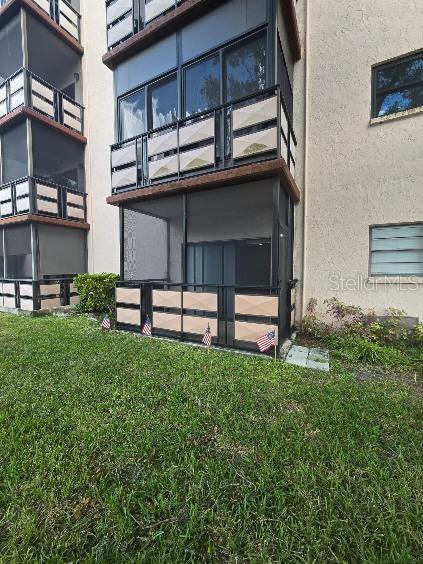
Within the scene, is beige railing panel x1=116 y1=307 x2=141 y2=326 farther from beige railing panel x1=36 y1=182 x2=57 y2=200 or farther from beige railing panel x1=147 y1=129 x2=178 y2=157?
beige railing panel x1=36 y1=182 x2=57 y2=200

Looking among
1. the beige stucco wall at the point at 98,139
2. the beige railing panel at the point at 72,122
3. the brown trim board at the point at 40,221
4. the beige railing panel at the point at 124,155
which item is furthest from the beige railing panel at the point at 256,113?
the beige railing panel at the point at 72,122

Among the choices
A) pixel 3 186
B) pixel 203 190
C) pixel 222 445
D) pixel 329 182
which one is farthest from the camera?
pixel 3 186

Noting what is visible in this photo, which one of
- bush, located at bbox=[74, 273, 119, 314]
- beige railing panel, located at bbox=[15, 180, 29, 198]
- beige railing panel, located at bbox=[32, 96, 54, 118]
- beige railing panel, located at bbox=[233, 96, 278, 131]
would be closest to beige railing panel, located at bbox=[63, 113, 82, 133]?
beige railing panel, located at bbox=[32, 96, 54, 118]

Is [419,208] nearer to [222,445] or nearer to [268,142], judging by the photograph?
[268,142]

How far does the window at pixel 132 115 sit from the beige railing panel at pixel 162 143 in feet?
4.07

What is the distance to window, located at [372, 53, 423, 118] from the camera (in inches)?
220

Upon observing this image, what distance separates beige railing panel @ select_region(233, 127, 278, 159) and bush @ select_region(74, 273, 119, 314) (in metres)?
6.05

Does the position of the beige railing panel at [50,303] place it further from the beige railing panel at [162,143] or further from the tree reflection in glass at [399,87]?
the tree reflection in glass at [399,87]

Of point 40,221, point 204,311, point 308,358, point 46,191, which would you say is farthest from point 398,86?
point 40,221

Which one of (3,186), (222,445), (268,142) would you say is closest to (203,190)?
(268,142)

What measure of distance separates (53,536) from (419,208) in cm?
751

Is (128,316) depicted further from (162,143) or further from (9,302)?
(9,302)

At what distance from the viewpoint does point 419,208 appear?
18.1 ft

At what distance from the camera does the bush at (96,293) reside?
8.62 meters
